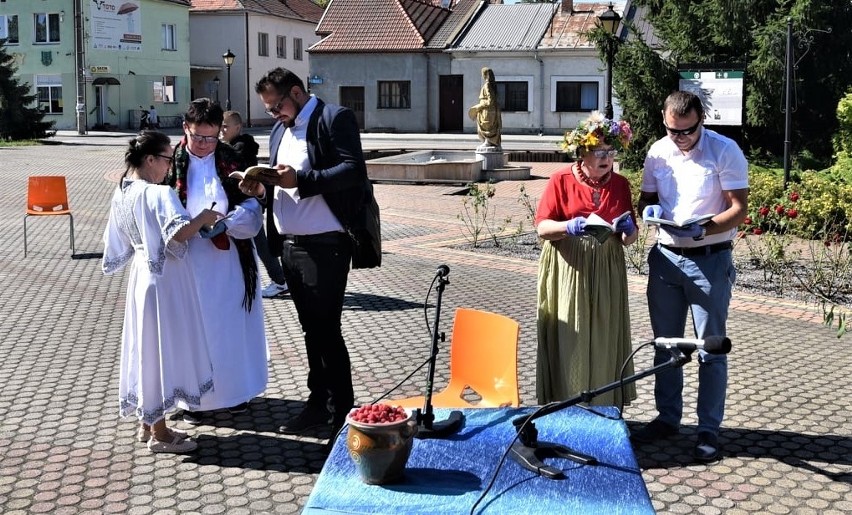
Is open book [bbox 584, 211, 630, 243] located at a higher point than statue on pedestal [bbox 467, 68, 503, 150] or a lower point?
lower

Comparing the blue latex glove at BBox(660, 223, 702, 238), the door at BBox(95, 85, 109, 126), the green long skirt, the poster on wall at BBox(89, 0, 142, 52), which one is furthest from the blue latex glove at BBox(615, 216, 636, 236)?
the poster on wall at BBox(89, 0, 142, 52)

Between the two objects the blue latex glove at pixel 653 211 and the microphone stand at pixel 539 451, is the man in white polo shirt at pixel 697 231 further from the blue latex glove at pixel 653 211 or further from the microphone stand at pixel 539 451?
the microphone stand at pixel 539 451

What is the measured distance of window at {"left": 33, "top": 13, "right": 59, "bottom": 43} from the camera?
51438mm

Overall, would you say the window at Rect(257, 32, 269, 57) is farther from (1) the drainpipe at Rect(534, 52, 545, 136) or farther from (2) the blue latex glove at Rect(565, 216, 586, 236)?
(2) the blue latex glove at Rect(565, 216, 586, 236)

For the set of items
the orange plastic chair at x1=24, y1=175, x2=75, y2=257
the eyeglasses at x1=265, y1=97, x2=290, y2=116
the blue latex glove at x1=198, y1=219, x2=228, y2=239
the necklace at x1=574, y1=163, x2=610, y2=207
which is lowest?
the orange plastic chair at x1=24, y1=175, x2=75, y2=257

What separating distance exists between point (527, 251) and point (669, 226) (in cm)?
739

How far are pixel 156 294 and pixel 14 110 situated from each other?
122ft

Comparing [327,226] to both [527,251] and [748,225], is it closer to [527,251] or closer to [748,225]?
[527,251]

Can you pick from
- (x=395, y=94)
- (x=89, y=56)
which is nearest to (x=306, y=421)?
(x=395, y=94)

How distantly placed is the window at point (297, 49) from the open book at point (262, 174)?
200 feet

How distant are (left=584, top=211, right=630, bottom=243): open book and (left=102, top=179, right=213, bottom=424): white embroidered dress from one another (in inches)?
80.3

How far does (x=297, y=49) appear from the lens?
64750 millimetres

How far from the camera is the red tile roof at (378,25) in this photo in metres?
49.0

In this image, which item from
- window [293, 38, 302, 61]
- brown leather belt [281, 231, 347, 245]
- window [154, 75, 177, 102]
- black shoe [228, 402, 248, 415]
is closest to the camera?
brown leather belt [281, 231, 347, 245]
